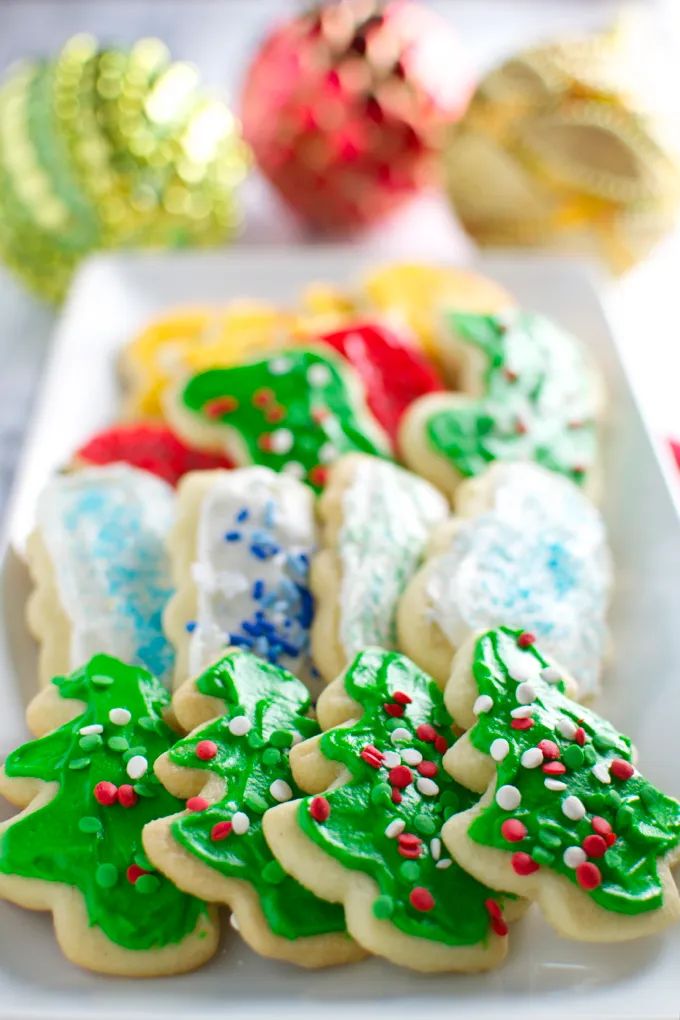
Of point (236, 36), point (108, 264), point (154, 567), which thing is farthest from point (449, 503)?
point (236, 36)

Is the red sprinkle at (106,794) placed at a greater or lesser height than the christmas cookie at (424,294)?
lesser

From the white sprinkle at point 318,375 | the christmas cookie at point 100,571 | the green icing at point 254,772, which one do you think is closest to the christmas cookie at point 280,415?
the white sprinkle at point 318,375

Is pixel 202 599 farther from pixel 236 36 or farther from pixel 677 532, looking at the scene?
pixel 236 36

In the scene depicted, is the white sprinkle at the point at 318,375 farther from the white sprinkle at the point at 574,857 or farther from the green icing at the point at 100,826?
the white sprinkle at the point at 574,857

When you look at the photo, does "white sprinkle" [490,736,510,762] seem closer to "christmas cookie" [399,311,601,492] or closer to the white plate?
the white plate

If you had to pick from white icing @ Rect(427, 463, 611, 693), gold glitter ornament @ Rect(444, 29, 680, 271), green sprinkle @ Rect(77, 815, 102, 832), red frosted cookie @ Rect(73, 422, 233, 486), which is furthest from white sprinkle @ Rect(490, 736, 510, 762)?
gold glitter ornament @ Rect(444, 29, 680, 271)

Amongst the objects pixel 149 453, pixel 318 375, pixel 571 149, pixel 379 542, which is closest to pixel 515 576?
pixel 379 542
